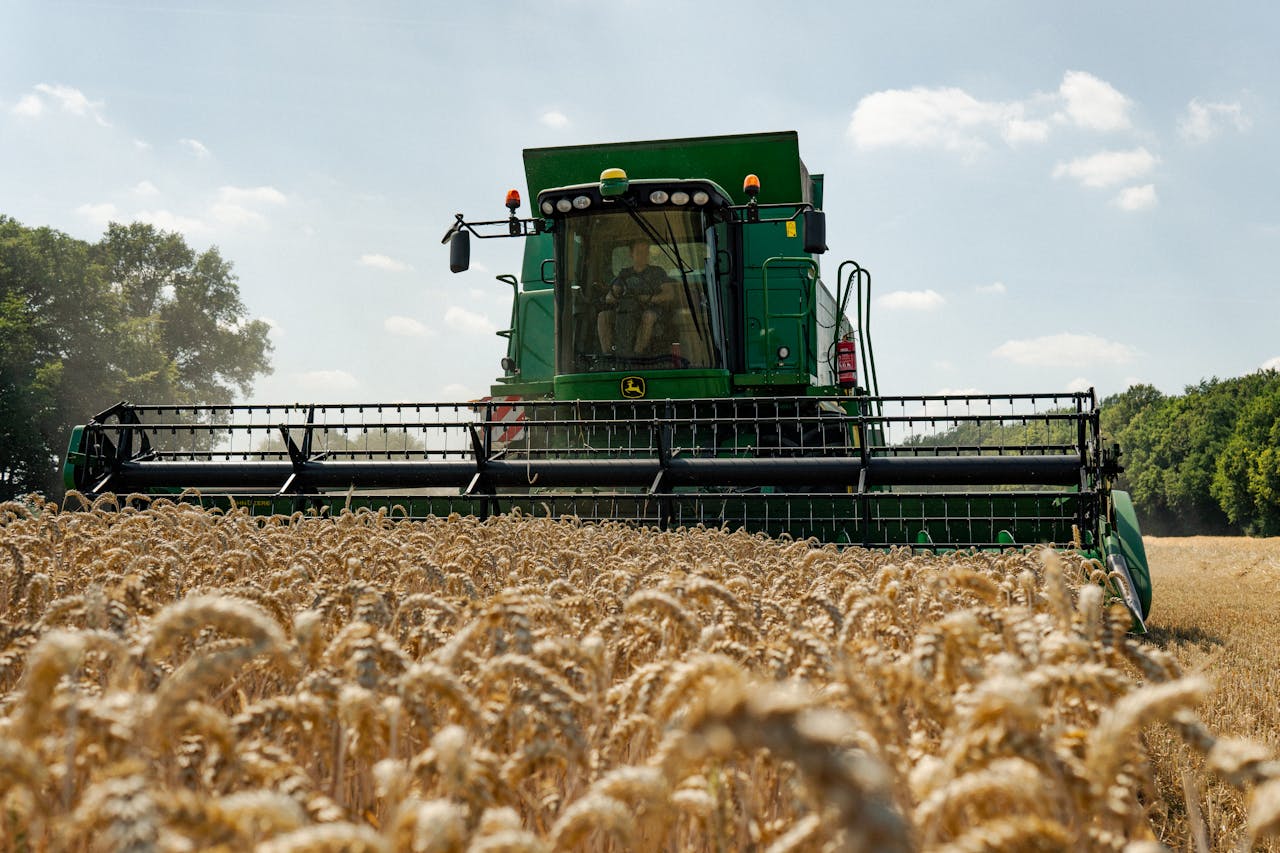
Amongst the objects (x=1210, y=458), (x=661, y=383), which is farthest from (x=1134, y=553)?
(x=1210, y=458)

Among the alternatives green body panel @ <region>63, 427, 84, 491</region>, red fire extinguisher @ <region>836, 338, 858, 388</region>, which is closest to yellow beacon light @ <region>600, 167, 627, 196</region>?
red fire extinguisher @ <region>836, 338, 858, 388</region>

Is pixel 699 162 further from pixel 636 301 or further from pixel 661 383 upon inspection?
pixel 661 383

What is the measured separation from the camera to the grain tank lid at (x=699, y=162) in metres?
10.3

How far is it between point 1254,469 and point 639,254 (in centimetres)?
4677

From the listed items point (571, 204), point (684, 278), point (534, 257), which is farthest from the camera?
point (534, 257)

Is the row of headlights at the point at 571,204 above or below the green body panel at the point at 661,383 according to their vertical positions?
above

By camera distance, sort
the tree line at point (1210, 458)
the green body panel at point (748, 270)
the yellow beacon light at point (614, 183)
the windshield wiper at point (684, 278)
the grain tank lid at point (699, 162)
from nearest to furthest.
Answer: the yellow beacon light at point (614, 183) < the windshield wiper at point (684, 278) < the green body panel at point (748, 270) < the grain tank lid at point (699, 162) < the tree line at point (1210, 458)

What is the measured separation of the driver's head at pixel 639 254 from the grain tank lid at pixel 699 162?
188 cm

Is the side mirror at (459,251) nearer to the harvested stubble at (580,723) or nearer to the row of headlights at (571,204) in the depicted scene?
the row of headlights at (571,204)

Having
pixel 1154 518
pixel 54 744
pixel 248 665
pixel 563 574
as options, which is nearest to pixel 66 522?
pixel 563 574

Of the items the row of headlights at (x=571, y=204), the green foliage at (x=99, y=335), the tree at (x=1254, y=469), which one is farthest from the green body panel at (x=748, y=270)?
the tree at (x=1254, y=469)

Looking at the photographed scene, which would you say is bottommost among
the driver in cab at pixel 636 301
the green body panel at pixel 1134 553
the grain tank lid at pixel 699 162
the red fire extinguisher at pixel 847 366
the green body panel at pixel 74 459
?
the green body panel at pixel 1134 553

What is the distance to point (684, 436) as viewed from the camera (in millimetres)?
9273

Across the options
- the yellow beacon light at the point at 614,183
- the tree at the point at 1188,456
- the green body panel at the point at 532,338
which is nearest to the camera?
the yellow beacon light at the point at 614,183
